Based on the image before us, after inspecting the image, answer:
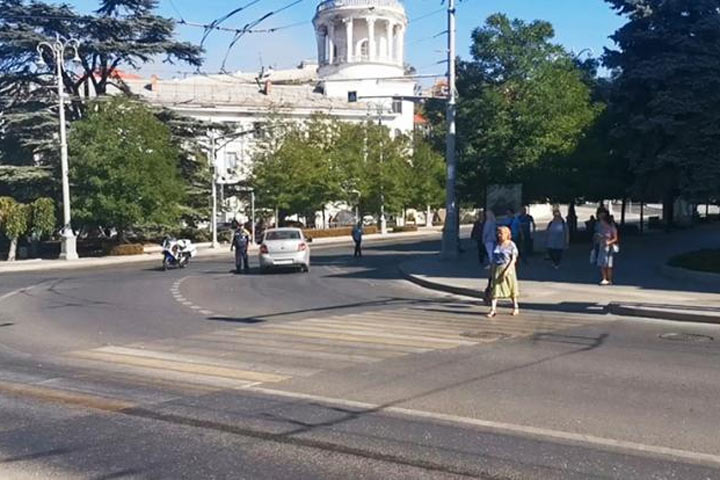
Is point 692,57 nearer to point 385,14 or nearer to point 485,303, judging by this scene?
point 485,303

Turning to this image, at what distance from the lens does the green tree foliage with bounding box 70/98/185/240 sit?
46.1m

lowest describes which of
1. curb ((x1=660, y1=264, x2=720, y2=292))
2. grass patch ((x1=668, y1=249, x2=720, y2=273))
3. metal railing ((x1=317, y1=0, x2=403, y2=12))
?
curb ((x1=660, y1=264, x2=720, y2=292))

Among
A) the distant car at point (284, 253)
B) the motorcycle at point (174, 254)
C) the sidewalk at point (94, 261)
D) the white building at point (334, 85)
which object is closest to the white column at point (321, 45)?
the white building at point (334, 85)

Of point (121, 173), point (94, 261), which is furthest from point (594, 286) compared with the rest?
point (121, 173)

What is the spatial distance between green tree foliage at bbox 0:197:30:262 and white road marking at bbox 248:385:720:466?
4012cm

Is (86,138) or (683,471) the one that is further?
(86,138)


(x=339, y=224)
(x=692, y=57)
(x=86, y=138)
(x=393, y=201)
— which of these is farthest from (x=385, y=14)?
(x=692, y=57)

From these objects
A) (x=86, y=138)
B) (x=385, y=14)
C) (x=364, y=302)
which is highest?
(x=385, y=14)

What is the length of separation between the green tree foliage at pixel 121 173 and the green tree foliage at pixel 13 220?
2548 millimetres

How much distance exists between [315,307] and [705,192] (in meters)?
11.9

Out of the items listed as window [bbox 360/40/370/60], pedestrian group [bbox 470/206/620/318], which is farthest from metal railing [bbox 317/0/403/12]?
pedestrian group [bbox 470/206/620/318]

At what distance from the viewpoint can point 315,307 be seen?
18.0m

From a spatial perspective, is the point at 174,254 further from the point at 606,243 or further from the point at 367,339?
the point at 367,339

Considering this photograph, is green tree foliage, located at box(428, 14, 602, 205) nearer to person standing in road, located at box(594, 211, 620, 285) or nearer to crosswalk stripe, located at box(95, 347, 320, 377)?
person standing in road, located at box(594, 211, 620, 285)
